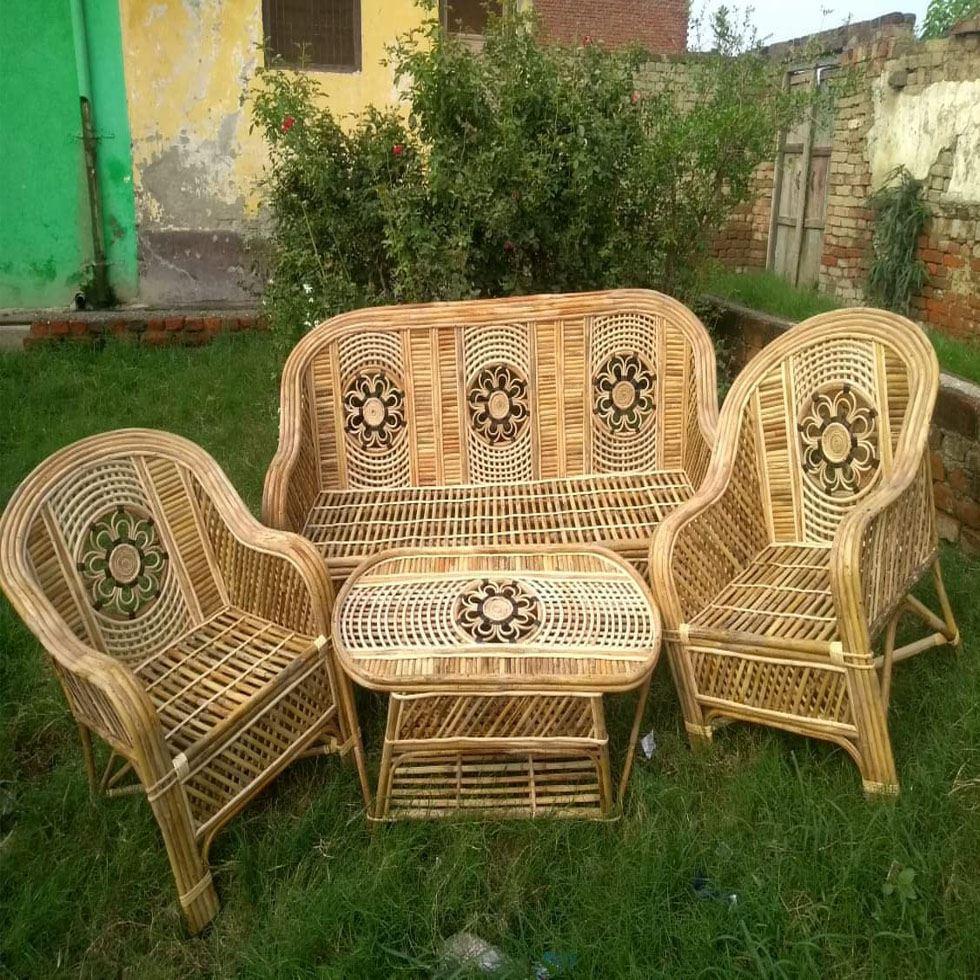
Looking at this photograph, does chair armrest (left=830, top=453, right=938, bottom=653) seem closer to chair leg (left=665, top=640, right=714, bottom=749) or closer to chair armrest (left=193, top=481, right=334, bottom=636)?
chair leg (left=665, top=640, right=714, bottom=749)

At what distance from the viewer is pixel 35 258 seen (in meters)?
7.00

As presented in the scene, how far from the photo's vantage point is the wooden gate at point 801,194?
25.3 feet

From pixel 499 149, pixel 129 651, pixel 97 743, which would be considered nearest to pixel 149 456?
pixel 129 651

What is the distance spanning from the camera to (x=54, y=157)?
6766mm

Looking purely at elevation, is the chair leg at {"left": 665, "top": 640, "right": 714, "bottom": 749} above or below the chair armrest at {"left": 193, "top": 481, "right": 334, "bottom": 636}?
below

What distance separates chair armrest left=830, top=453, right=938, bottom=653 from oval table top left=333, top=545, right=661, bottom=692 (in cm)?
46

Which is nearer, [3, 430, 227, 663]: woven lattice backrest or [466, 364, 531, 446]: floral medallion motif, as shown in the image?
[3, 430, 227, 663]: woven lattice backrest

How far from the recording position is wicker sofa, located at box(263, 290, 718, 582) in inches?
130

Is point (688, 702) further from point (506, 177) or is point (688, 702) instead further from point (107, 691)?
point (506, 177)

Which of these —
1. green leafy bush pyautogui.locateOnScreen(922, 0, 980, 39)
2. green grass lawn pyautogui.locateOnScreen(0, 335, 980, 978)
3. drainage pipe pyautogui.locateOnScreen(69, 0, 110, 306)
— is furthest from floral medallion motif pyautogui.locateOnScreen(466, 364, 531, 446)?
green leafy bush pyautogui.locateOnScreen(922, 0, 980, 39)

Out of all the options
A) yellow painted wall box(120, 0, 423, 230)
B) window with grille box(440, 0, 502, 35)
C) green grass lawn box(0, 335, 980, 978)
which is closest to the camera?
green grass lawn box(0, 335, 980, 978)

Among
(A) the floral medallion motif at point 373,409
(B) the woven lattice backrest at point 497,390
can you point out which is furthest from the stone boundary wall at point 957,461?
(A) the floral medallion motif at point 373,409

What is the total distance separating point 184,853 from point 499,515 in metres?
1.53

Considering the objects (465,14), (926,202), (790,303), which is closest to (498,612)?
(790,303)
